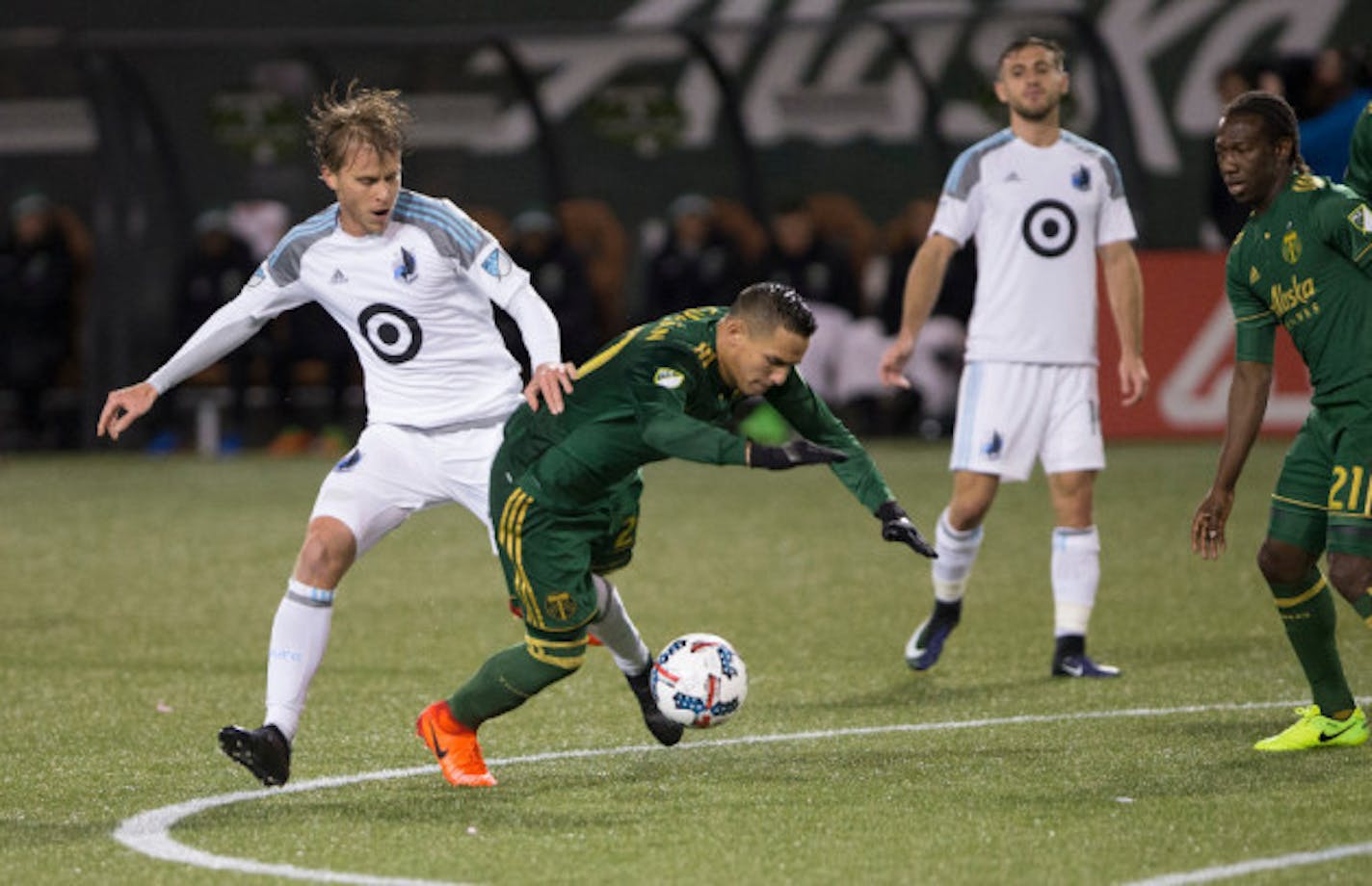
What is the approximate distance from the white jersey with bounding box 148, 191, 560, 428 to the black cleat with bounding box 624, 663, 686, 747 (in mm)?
970

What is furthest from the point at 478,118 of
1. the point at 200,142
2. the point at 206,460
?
the point at 206,460

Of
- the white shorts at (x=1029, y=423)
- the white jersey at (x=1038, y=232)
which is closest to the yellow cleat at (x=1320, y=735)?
the white shorts at (x=1029, y=423)

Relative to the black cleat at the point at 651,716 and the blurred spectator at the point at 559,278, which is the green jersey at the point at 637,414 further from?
the blurred spectator at the point at 559,278

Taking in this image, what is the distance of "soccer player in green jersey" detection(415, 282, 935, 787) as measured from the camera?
6.27m

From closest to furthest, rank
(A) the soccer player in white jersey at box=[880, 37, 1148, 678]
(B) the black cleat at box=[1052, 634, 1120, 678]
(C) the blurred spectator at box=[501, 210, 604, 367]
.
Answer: (B) the black cleat at box=[1052, 634, 1120, 678] → (A) the soccer player in white jersey at box=[880, 37, 1148, 678] → (C) the blurred spectator at box=[501, 210, 604, 367]

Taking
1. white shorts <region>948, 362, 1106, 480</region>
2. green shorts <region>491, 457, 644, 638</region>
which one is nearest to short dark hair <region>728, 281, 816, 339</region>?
green shorts <region>491, 457, 644, 638</region>

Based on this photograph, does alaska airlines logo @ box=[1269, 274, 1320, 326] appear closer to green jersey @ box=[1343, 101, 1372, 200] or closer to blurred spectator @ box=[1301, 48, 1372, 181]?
green jersey @ box=[1343, 101, 1372, 200]

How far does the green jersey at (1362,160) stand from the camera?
23.3 feet

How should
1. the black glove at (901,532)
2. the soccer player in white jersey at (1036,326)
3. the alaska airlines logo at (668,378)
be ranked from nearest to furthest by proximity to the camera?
the black glove at (901,532) → the alaska airlines logo at (668,378) → the soccer player in white jersey at (1036,326)

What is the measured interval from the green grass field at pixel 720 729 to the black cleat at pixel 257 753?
3.8 inches

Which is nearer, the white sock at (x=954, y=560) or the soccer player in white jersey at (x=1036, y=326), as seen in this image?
the soccer player in white jersey at (x=1036, y=326)

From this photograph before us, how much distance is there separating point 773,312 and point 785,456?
2.23ft

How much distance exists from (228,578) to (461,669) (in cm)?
323

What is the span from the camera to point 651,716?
7.28 meters
